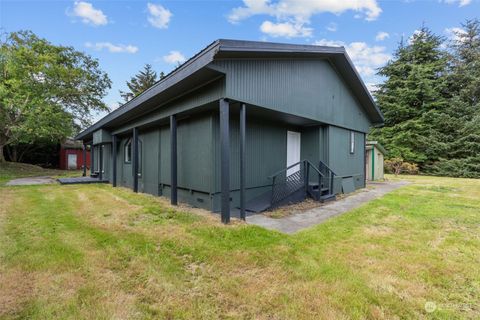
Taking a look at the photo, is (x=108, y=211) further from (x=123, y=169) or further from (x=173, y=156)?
(x=123, y=169)

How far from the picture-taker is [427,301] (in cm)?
236

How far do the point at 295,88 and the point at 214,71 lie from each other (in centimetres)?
288

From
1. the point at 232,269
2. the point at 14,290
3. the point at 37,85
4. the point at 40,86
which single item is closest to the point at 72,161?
the point at 40,86

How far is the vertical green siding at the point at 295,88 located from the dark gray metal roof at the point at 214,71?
22cm

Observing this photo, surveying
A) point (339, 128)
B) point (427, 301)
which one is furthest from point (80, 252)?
point (339, 128)

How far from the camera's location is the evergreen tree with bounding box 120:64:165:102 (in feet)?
112

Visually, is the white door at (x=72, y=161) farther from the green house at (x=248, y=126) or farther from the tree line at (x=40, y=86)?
the green house at (x=248, y=126)

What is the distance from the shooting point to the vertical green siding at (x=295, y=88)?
5.03m

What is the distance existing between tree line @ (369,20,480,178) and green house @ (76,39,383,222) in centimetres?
1325

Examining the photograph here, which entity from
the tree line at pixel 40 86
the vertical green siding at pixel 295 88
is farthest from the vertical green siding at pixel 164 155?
the tree line at pixel 40 86

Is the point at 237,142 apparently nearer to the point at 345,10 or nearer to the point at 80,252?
the point at 80,252

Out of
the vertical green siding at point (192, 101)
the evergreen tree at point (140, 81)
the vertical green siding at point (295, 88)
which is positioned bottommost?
the vertical green siding at point (192, 101)

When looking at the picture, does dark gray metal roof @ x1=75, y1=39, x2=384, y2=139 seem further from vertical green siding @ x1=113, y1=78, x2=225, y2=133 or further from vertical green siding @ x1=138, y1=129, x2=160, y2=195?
vertical green siding @ x1=138, y1=129, x2=160, y2=195

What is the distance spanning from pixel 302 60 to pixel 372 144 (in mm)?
9511
